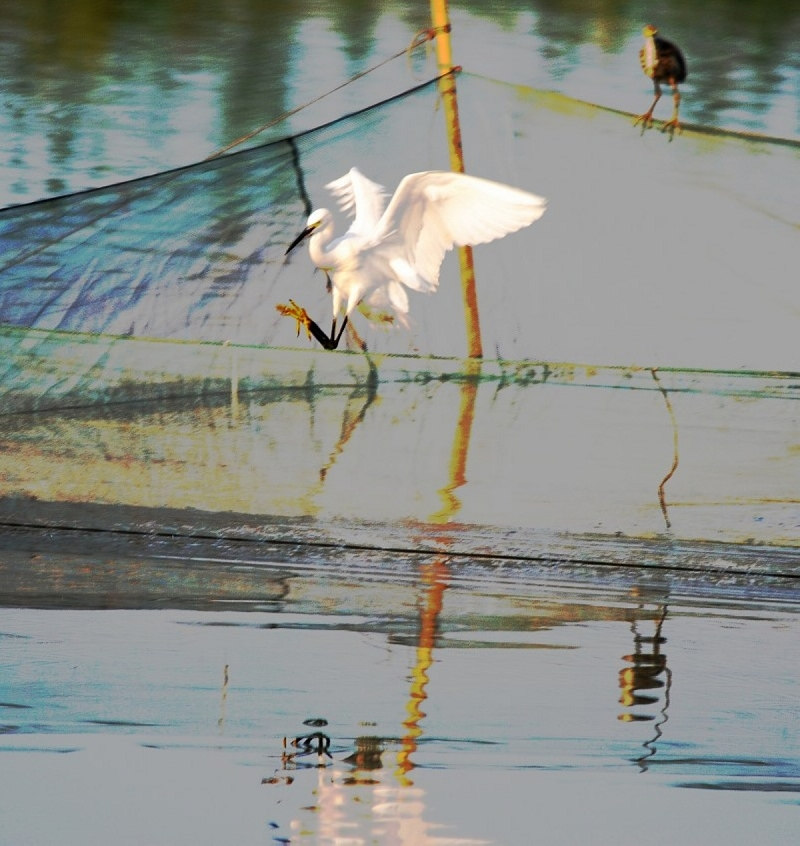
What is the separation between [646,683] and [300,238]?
6.47 ft

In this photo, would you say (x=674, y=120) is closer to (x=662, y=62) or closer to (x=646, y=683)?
(x=662, y=62)

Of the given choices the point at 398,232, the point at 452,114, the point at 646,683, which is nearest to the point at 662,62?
the point at 452,114

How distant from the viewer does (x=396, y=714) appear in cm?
254

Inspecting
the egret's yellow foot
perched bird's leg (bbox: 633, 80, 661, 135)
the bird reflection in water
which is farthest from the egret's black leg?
the bird reflection in water

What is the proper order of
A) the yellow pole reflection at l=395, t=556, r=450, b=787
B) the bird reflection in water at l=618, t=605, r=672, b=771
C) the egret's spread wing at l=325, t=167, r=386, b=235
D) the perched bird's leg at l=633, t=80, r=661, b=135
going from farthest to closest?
the perched bird's leg at l=633, t=80, r=661, b=135, the egret's spread wing at l=325, t=167, r=386, b=235, the bird reflection in water at l=618, t=605, r=672, b=771, the yellow pole reflection at l=395, t=556, r=450, b=787

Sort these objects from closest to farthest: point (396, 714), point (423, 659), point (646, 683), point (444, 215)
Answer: point (396, 714) → point (646, 683) → point (423, 659) → point (444, 215)

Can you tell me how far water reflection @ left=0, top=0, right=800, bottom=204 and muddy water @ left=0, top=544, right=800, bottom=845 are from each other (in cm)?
147

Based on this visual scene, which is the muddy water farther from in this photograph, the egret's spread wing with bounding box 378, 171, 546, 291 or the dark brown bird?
the dark brown bird

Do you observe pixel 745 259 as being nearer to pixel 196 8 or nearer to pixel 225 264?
pixel 225 264

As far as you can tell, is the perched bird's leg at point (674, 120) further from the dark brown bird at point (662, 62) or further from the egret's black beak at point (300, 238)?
the egret's black beak at point (300, 238)

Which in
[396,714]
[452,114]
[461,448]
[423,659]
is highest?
[452,114]

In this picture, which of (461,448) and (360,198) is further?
(461,448)

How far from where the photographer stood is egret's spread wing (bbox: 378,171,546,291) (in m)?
3.87

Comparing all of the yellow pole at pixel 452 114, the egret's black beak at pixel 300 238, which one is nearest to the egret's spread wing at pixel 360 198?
the egret's black beak at pixel 300 238
